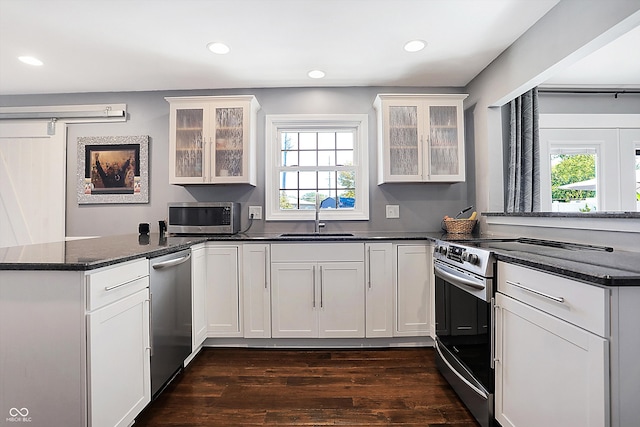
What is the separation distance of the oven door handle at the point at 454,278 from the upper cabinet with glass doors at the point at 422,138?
100 centimetres

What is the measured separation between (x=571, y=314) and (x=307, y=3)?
2.10 meters

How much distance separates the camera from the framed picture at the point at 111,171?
3.17 m

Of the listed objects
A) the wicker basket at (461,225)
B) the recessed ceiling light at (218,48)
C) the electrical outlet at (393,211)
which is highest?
the recessed ceiling light at (218,48)

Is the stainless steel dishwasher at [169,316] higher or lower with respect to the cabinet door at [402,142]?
lower

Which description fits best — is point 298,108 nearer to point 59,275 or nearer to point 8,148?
point 59,275

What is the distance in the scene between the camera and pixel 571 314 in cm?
108

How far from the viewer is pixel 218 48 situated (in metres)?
2.38

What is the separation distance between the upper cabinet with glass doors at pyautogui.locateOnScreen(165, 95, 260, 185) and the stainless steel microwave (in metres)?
0.24

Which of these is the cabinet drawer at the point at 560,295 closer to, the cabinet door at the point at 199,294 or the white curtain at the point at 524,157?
the white curtain at the point at 524,157

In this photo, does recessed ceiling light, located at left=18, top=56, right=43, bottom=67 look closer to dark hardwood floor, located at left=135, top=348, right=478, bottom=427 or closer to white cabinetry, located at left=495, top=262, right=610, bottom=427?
dark hardwood floor, located at left=135, top=348, right=478, bottom=427

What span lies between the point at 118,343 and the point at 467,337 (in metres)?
1.81

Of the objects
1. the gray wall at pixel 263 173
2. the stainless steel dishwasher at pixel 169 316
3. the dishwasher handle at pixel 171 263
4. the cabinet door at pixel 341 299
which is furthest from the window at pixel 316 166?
the stainless steel dishwasher at pixel 169 316

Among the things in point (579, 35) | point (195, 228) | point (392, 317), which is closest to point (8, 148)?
point (195, 228)

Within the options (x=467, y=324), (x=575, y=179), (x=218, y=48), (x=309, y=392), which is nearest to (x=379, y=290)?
(x=467, y=324)
